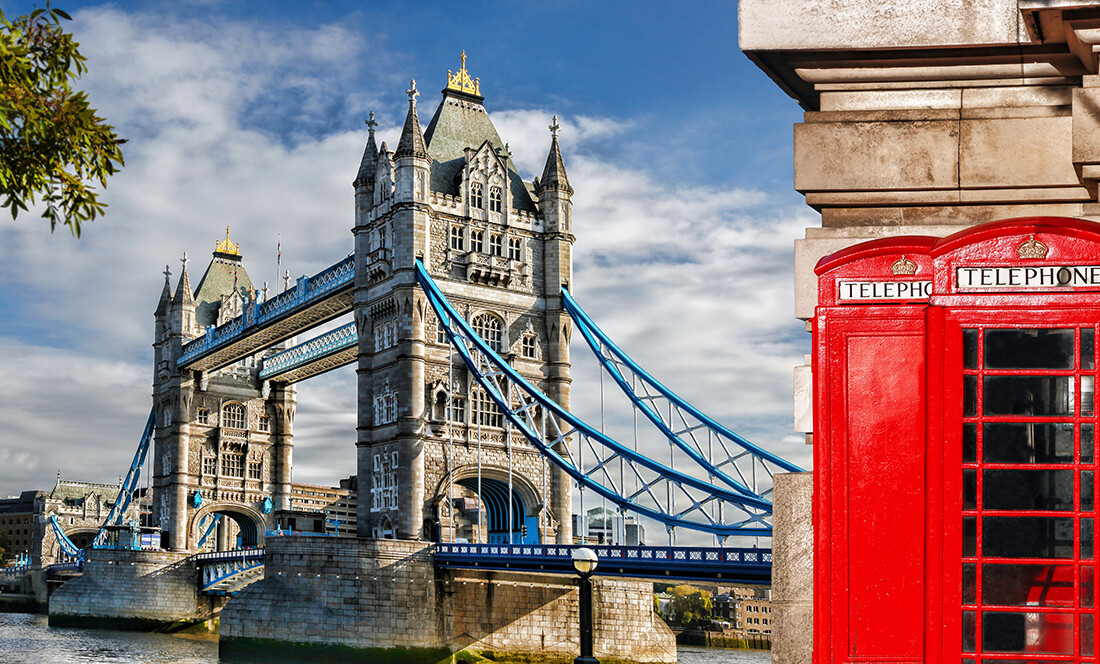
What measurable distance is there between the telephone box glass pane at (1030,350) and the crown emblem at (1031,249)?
0.41 metres

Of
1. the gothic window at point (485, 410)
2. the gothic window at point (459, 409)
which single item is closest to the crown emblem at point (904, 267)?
the gothic window at point (485, 410)

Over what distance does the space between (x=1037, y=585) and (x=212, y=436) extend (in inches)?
2408

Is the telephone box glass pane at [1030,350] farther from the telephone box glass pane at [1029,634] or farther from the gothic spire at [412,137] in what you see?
the gothic spire at [412,137]

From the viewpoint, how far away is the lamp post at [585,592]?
14984 mm

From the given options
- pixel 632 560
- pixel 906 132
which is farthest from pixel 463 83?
pixel 906 132

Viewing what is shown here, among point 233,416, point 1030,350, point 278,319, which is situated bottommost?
point 1030,350

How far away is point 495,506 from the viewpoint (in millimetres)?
46500

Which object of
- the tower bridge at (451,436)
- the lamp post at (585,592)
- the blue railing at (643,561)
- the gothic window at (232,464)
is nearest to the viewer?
the lamp post at (585,592)

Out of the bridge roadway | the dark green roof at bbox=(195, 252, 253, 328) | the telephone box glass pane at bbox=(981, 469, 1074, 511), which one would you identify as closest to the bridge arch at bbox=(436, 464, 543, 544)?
the bridge roadway

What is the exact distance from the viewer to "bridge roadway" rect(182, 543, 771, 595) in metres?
29.5

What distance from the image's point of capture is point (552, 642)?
3966 centimetres

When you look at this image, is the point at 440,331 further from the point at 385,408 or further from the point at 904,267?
the point at 904,267

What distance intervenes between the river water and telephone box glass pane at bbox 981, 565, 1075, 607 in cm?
3533

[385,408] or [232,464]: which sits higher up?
[385,408]
